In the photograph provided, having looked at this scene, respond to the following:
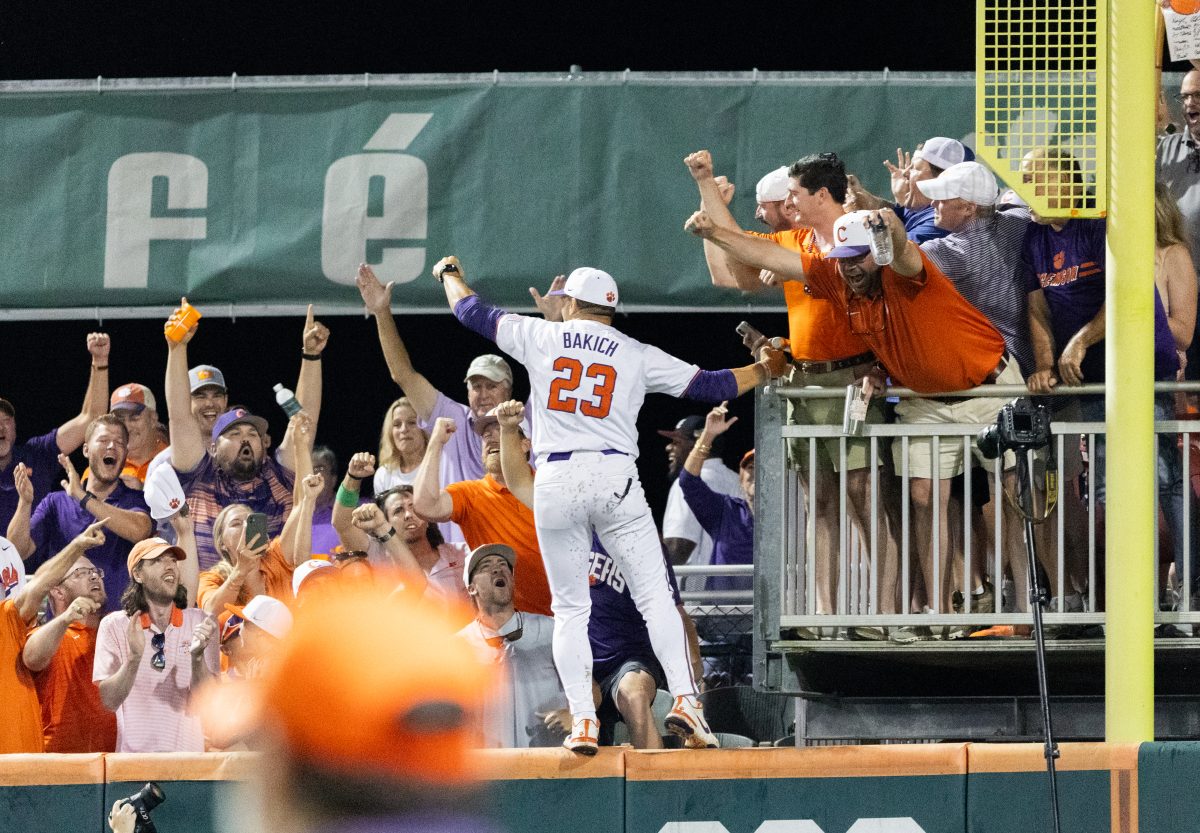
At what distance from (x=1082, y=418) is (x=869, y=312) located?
98cm

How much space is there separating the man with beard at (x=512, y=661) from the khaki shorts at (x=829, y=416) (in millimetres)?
1508

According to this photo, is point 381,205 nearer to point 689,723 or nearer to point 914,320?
point 914,320

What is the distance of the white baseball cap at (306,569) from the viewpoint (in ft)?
28.2

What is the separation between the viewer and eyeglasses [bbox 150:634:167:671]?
833 centimetres

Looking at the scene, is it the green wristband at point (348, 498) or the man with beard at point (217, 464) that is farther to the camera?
the man with beard at point (217, 464)

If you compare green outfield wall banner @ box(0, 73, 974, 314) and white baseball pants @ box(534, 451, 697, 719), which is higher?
green outfield wall banner @ box(0, 73, 974, 314)

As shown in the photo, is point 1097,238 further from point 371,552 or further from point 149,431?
point 149,431

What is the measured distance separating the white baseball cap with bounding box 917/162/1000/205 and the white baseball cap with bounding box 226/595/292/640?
3.42 meters

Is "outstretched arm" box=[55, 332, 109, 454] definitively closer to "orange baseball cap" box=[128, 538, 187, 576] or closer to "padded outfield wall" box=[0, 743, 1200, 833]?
"orange baseball cap" box=[128, 538, 187, 576]

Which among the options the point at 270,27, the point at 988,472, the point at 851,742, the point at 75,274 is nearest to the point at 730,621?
the point at 851,742

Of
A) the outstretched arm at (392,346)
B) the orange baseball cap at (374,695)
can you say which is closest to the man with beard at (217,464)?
the outstretched arm at (392,346)

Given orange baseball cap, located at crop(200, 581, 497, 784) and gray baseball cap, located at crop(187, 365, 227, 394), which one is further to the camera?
gray baseball cap, located at crop(187, 365, 227, 394)

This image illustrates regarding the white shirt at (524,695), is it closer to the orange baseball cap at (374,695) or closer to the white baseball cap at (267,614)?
the white baseball cap at (267,614)

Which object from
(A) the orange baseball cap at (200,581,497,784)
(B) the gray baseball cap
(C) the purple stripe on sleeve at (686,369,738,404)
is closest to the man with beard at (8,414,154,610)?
(B) the gray baseball cap
